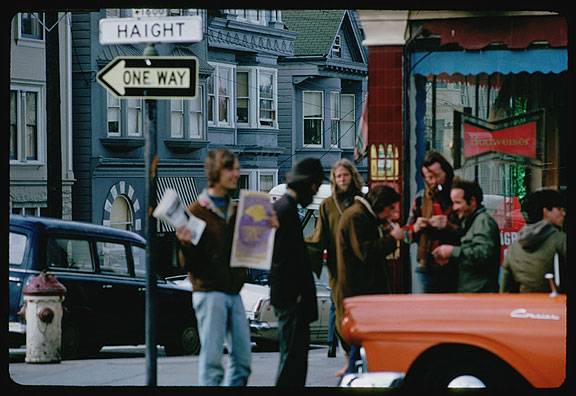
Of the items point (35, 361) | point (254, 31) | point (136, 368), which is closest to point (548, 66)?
point (254, 31)

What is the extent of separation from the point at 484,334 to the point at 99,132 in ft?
9.62

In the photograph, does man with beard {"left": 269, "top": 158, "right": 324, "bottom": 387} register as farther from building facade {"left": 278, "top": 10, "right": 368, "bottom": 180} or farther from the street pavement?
building facade {"left": 278, "top": 10, "right": 368, "bottom": 180}

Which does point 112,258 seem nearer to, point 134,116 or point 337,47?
point 134,116

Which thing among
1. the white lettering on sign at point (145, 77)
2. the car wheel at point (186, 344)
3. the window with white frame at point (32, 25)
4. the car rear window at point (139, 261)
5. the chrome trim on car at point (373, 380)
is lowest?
the chrome trim on car at point (373, 380)

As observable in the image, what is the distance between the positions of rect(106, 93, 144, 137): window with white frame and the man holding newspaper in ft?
2.04

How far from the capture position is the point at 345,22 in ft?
26.5

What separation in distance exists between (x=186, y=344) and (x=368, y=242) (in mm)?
1344

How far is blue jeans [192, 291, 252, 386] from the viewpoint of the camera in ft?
25.1

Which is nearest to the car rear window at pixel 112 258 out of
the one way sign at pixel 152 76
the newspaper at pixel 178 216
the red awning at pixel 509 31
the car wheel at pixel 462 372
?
the newspaper at pixel 178 216

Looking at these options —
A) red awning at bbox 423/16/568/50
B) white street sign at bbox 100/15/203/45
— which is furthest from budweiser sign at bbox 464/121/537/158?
white street sign at bbox 100/15/203/45

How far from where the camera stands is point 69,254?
26.7 feet

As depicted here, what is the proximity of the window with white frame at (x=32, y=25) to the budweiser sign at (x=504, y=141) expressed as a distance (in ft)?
9.43

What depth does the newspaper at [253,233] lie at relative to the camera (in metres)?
7.63

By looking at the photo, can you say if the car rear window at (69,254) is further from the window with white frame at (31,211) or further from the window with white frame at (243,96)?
the window with white frame at (243,96)
